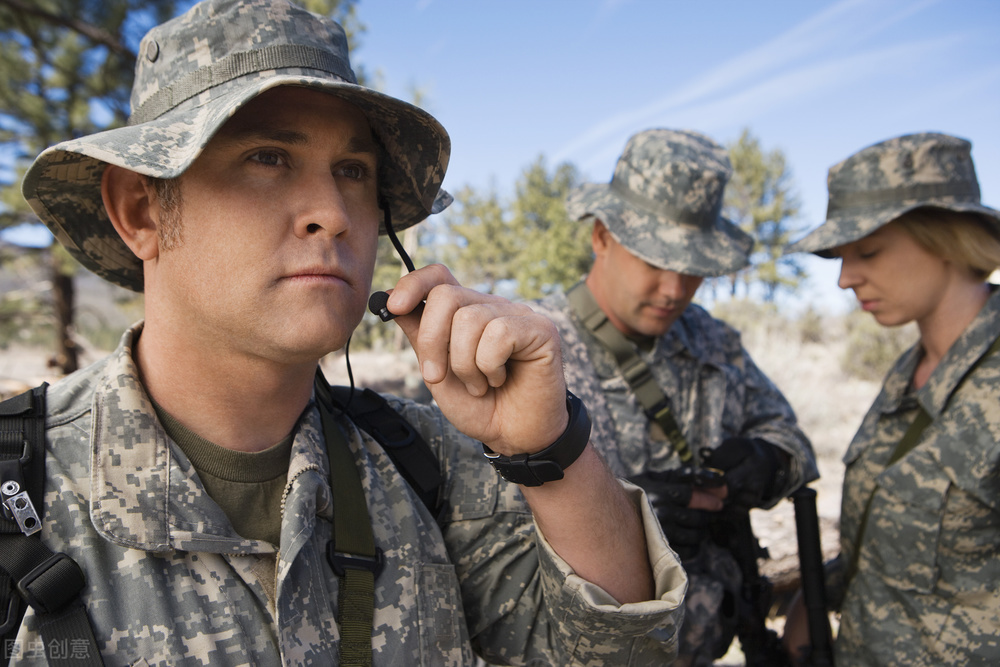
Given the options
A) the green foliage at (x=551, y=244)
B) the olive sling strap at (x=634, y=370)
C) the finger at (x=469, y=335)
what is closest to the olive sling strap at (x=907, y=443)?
the olive sling strap at (x=634, y=370)

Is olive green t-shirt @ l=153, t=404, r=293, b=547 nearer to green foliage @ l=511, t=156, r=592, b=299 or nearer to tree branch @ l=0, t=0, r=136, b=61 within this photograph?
tree branch @ l=0, t=0, r=136, b=61

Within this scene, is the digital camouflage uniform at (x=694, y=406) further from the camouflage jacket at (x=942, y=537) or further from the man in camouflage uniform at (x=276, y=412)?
the man in camouflage uniform at (x=276, y=412)

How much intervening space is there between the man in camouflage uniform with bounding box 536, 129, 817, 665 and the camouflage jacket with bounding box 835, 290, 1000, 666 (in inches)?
20.3

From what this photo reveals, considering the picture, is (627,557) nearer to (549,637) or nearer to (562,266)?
(549,637)

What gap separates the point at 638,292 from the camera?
301cm

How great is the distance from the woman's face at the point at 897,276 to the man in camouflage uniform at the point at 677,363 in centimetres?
54

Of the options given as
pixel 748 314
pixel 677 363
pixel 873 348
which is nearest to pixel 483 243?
pixel 748 314

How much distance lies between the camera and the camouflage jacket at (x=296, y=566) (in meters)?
1.30

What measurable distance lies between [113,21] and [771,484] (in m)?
10.7

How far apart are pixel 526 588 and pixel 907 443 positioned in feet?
6.31

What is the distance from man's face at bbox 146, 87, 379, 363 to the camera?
142 cm

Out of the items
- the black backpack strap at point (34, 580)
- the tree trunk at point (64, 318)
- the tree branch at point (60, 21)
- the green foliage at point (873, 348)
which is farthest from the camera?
the green foliage at point (873, 348)

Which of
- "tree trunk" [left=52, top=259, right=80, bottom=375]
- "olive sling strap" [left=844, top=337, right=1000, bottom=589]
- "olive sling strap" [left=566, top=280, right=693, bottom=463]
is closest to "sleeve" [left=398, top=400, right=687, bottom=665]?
A: "olive sling strap" [left=566, top=280, right=693, bottom=463]

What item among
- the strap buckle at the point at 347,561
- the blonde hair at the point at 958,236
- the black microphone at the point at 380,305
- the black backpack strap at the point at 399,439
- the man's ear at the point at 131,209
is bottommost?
the strap buckle at the point at 347,561
